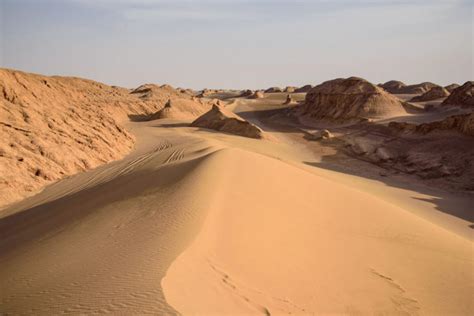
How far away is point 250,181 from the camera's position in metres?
8.45

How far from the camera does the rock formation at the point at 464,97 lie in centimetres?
Answer: 2400

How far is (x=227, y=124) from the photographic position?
910 inches

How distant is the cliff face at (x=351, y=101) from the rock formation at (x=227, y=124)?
332 inches

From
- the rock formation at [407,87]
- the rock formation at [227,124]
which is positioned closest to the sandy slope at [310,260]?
the rock formation at [227,124]

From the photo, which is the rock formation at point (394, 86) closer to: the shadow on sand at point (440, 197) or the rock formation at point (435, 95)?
the rock formation at point (435, 95)

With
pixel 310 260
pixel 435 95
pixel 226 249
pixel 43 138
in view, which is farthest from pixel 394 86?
pixel 226 249

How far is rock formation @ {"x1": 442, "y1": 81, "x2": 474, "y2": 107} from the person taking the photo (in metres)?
24.0

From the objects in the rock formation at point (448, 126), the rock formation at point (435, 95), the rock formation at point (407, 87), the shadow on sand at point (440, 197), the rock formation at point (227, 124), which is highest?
the rock formation at point (407, 87)

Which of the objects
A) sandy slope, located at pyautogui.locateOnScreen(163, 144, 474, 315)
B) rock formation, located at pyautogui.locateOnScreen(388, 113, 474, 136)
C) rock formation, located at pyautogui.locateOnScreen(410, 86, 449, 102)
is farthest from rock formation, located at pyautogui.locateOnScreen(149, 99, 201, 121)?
rock formation, located at pyautogui.locateOnScreen(410, 86, 449, 102)

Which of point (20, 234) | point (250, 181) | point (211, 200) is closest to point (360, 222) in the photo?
point (250, 181)

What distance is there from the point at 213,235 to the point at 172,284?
158 centimetres

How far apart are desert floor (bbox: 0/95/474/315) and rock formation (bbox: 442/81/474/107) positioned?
1665 cm

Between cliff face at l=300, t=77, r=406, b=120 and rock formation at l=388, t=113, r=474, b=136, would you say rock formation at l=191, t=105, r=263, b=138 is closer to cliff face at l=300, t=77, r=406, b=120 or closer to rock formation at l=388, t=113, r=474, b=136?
rock formation at l=388, t=113, r=474, b=136

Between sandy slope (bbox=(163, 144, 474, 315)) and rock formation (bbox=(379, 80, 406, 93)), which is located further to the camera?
rock formation (bbox=(379, 80, 406, 93))
